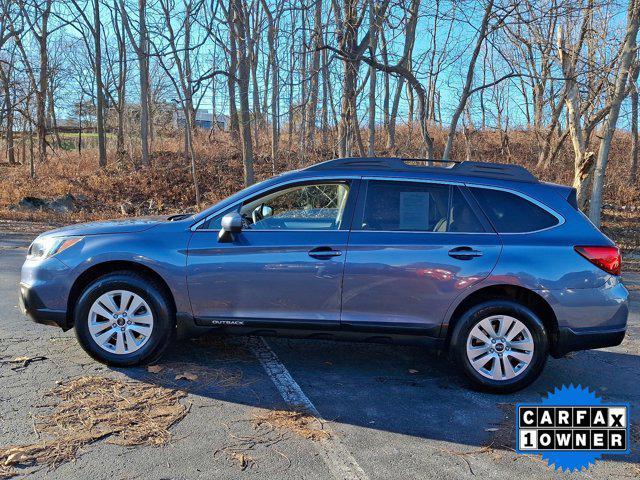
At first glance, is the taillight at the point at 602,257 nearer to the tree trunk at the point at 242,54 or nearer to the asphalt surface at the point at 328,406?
the asphalt surface at the point at 328,406

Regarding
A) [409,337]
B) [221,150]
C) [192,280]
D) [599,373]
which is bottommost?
[599,373]

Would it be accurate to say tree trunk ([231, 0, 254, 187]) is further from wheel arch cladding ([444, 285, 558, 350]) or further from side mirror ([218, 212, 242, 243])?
wheel arch cladding ([444, 285, 558, 350])

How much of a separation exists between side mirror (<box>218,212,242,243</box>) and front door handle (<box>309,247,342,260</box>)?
640 millimetres

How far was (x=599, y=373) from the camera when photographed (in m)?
4.85

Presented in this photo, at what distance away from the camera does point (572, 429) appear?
11.9ft

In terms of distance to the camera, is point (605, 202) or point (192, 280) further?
point (605, 202)

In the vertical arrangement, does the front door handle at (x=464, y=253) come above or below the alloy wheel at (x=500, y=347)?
above

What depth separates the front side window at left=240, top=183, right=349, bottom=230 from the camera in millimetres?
4641

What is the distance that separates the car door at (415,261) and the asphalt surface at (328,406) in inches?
23.5

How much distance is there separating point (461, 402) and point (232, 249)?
7.28 feet

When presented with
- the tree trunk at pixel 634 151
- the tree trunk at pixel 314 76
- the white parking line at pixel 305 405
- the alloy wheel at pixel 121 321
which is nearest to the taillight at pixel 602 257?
the white parking line at pixel 305 405

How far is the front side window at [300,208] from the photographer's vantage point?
464 cm

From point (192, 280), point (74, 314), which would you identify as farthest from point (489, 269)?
point (74, 314)

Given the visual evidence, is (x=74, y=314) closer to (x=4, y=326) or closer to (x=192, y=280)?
(x=192, y=280)
